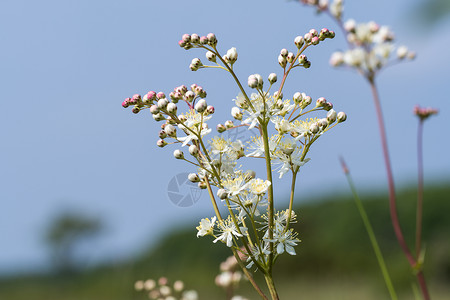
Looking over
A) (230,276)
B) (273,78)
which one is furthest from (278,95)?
(230,276)

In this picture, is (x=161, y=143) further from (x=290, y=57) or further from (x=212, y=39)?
(x=290, y=57)

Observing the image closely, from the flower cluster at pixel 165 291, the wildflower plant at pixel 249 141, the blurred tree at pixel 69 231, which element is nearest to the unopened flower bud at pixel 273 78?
the wildflower plant at pixel 249 141

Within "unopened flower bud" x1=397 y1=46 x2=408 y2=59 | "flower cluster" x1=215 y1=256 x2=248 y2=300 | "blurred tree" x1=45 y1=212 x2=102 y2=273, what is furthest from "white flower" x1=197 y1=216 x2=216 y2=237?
"blurred tree" x1=45 y1=212 x2=102 y2=273

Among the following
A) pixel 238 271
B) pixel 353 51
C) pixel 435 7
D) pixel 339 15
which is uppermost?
pixel 435 7

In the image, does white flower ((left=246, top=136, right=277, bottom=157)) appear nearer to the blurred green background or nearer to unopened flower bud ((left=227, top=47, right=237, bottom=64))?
unopened flower bud ((left=227, top=47, right=237, bottom=64))

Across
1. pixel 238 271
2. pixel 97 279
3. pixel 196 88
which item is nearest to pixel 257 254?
pixel 196 88

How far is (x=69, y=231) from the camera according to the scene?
3114cm

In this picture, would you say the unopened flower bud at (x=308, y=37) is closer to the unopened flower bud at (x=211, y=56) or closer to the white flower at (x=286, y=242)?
the unopened flower bud at (x=211, y=56)

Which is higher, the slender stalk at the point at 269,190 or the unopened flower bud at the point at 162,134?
the unopened flower bud at the point at 162,134

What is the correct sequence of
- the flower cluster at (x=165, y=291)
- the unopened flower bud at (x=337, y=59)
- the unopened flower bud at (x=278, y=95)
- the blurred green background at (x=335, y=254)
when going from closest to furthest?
the unopened flower bud at (x=337, y=59) < the unopened flower bud at (x=278, y=95) < the flower cluster at (x=165, y=291) < the blurred green background at (x=335, y=254)

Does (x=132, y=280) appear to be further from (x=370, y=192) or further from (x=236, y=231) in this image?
(x=370, y=192)

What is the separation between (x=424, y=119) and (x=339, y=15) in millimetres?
771

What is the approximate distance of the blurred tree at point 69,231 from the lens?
1203 inches

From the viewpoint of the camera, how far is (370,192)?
15.6 m
